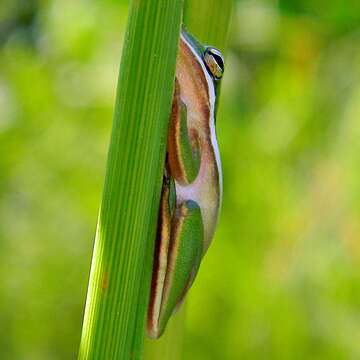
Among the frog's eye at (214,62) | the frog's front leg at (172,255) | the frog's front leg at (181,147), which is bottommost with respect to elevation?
the frog's front leg at (172,255)

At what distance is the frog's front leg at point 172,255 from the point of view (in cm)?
82

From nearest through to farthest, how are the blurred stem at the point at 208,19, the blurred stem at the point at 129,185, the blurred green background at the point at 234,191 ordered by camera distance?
the blurred stem at the point at 129,185, the blurred stem at the point at 208,19, the blurred green background at the point at 234,191

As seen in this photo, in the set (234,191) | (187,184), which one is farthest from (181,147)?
(234,191)

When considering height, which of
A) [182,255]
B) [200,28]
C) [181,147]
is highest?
[200,28]

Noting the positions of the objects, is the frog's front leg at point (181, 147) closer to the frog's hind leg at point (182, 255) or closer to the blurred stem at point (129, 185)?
the frog's hind leg at point (182, 255)

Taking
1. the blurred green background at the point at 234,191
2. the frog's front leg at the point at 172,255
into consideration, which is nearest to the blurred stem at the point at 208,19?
the frog's front leg at the point at 172,255

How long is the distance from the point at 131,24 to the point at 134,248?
188 mm

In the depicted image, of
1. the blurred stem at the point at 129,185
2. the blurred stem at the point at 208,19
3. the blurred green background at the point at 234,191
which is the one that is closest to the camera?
the blurred stem at the point at 129,185

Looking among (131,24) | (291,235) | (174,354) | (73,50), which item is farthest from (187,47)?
(73,50)

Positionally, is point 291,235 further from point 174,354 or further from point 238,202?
point 174,354

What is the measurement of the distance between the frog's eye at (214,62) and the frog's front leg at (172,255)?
0.13 meters

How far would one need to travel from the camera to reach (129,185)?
68 cm

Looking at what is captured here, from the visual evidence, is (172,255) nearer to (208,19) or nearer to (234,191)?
(208,19)

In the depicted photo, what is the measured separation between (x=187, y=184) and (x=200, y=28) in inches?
7.8
